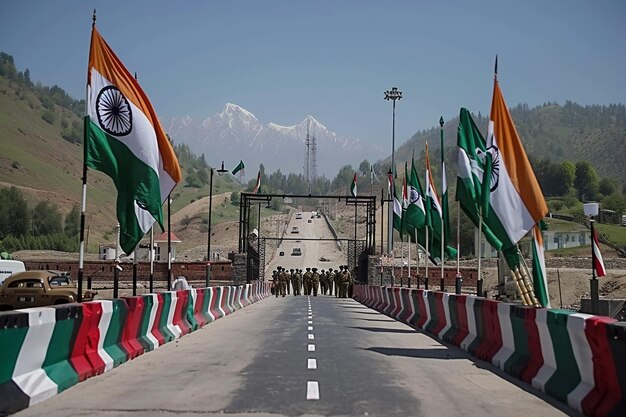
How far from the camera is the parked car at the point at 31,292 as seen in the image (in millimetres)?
24094

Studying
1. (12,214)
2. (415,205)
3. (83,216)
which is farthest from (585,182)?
(83,216)

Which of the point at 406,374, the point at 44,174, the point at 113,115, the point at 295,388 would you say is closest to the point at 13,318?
the point at 295,388

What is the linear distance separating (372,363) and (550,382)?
347 cm

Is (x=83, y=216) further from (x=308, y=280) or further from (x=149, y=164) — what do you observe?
(x=308, y=280)

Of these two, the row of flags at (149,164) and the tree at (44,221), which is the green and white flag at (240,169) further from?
the tree at (44,221)

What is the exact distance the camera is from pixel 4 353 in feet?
28.8

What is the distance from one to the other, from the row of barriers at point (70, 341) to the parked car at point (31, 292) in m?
6.75

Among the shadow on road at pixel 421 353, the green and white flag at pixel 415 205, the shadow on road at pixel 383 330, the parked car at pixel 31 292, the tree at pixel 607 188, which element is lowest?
the shadow on road at pixel 421 353

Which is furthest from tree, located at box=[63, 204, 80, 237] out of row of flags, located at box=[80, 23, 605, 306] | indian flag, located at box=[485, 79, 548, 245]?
indian flag, located at box=[485, 79, 548, 245]

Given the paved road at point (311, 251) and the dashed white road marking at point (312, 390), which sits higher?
the paved road at point (311, 251)

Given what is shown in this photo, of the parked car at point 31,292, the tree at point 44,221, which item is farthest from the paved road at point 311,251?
the parked car at point 31,292

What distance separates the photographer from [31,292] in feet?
79.8

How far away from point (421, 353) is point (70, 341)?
716 cm

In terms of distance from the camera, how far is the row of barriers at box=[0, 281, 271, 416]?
9.01 m
